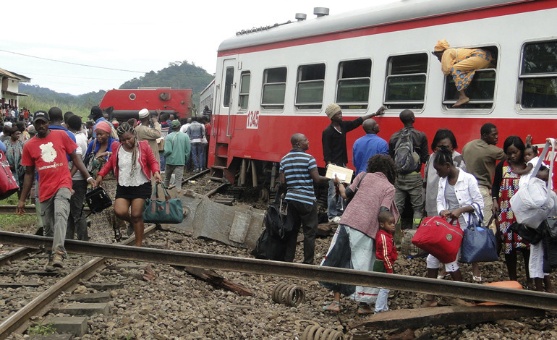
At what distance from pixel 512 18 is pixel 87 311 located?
564 centimetres

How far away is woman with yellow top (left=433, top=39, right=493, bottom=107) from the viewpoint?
30.6ft

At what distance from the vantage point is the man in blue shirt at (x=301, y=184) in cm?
880

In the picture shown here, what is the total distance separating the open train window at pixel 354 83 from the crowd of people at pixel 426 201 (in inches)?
75.9

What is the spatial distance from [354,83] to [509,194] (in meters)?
4.26

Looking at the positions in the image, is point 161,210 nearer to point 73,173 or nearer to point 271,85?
point 73,173

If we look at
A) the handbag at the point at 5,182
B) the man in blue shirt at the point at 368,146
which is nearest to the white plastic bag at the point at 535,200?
the man in blue shirt at the point at 368,146

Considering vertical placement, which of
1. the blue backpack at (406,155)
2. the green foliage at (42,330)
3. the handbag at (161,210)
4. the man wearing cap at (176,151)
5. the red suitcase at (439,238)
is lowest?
the green foliage at (42,330)

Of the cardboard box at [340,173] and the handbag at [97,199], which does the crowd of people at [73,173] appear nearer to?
the handbag at [97,199]

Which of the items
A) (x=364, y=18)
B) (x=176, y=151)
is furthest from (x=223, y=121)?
(x=364, y=18)

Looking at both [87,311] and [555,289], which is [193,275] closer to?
[87,311]

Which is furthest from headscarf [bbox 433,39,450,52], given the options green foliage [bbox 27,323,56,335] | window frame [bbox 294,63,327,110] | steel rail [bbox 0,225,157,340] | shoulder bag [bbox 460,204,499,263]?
green foliage [bbox 27,323,56,335]

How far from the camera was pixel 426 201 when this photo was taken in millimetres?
8203

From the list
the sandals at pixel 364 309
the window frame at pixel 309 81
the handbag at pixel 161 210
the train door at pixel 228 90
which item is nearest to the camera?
the sandals at pixel 364 309

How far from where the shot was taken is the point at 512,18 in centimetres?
892
